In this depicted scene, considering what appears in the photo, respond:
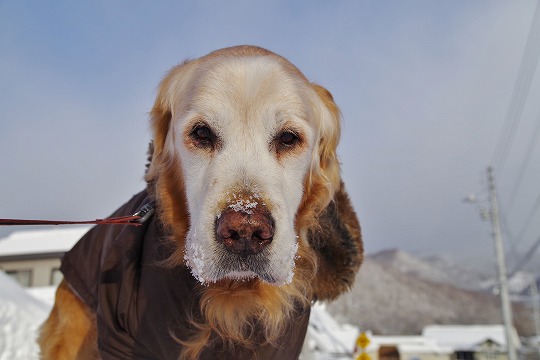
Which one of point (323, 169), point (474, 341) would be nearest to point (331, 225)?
point (323, 169)

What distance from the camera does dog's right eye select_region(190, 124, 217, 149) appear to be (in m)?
2.37

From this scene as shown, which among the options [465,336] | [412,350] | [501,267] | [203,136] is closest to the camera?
[203,136]

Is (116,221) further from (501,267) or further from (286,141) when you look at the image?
(501,267)

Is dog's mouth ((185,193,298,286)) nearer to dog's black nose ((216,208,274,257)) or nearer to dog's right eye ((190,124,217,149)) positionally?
dog's black nose ((216,208,274,257))

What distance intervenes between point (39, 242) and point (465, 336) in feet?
125

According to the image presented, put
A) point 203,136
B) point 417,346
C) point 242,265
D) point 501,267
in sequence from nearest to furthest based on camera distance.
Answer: point 242,265 < point 203,136 < point 501,267 < point 417,346

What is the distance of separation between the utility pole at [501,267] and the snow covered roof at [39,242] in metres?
18.6

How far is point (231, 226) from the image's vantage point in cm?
200

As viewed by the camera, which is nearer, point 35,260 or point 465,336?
point 35,260

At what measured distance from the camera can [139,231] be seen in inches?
117

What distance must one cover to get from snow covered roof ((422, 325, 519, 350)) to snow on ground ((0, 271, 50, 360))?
135ft

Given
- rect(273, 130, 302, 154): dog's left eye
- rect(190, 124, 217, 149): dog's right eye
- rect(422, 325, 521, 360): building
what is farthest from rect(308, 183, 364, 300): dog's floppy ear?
rect(422, 325, 521, 360): building

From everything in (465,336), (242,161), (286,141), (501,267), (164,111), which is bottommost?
(465,336)

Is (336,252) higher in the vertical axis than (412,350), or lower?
higher
